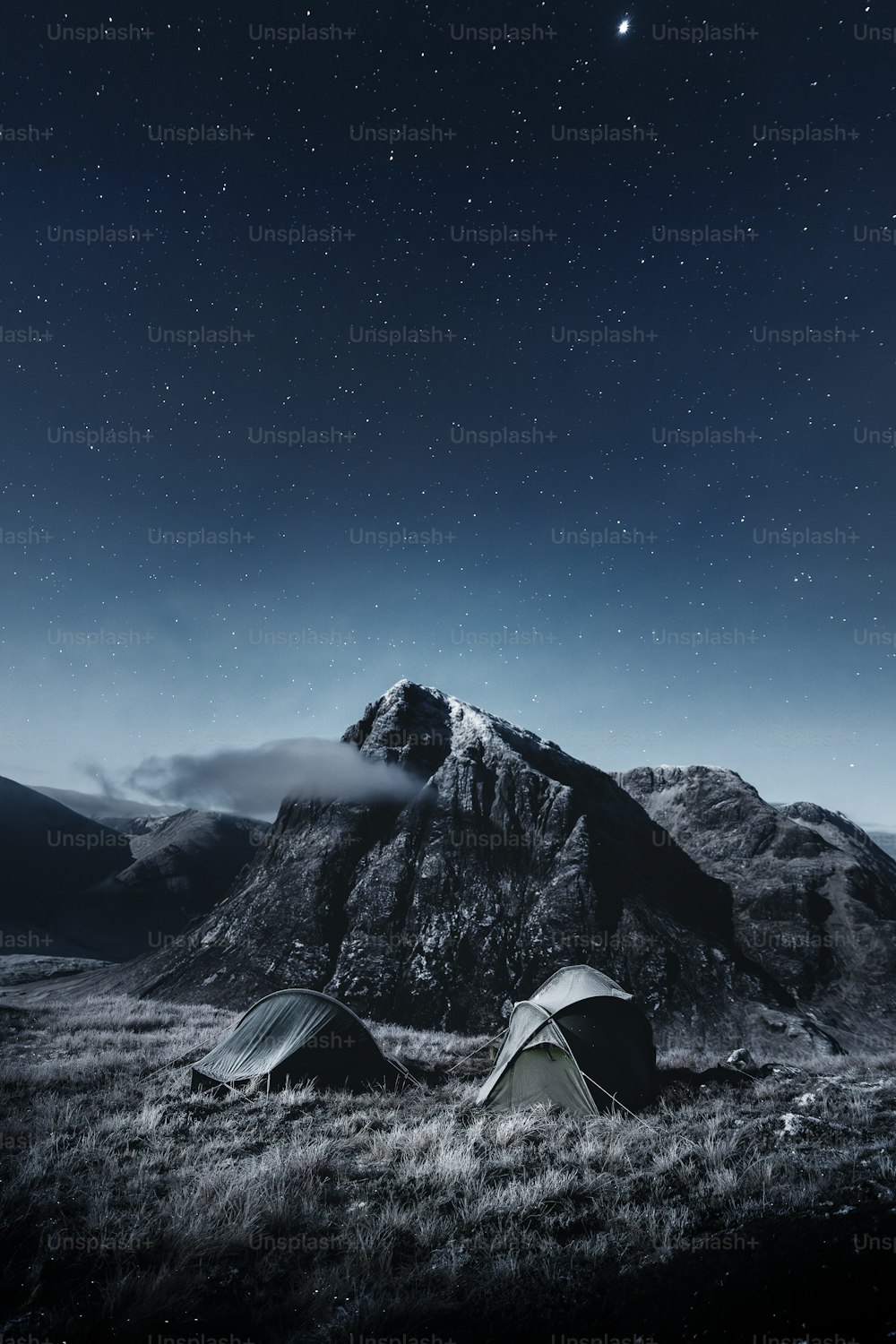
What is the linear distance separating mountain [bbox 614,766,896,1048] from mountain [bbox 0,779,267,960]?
4286cm

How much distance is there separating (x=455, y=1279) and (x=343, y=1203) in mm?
2483

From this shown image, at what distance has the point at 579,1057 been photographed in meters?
12.0

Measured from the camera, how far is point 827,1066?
1767 centimetres

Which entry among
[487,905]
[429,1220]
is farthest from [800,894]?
[429,1220]

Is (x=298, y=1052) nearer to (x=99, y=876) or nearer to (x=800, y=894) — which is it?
(x=800, y=894)

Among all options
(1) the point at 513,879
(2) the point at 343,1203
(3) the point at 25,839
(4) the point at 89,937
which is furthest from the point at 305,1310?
(3) the point at 25,839

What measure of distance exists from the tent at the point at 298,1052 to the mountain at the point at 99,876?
45.7 metres

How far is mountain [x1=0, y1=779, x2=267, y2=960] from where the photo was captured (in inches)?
2414

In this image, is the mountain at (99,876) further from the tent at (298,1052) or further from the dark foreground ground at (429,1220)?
the dark foreground ground at (429,1220)

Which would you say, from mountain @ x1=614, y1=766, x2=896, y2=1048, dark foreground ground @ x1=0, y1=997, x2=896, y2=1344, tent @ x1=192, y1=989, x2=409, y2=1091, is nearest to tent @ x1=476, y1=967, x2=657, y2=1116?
dark foreground ground @ x1=0, y1=997, x2=896, y2=1344

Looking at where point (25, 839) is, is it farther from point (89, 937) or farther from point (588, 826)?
point (588, 826)

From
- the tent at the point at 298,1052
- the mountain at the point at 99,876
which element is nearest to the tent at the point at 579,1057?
the tent at the point at 298,1052

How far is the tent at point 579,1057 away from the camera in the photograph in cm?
1170

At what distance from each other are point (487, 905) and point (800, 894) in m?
18.4
